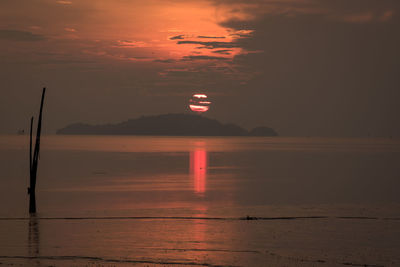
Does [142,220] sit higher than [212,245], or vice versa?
[142,220]

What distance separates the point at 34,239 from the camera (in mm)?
24656

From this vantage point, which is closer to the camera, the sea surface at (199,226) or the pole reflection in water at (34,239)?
the pole reflection in water at (34,239)

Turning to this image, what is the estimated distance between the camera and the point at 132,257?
20703 mm

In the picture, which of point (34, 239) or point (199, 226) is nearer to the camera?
point (34, 239)

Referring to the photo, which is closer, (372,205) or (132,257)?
(132,257)

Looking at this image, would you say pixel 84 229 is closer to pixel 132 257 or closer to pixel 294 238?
pixel 132 257

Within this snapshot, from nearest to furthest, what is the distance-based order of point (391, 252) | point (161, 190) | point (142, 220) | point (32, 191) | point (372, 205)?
point (391, 252)
point (142, 220)
point (32, 191)
point (372, 205)
point (161, 190)

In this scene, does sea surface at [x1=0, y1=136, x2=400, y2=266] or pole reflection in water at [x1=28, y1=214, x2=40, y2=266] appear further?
sea surface at [x1=0, y1=136, x2=400, y2=266]

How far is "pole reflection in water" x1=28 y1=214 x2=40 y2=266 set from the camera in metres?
21.0

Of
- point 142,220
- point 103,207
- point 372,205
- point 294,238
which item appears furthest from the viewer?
point 372,205

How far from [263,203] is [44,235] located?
2298cm

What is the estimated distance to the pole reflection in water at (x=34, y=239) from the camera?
2100cm

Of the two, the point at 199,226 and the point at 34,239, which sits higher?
the point at 199,226

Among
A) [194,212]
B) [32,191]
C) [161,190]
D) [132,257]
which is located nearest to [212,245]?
[132,257]
